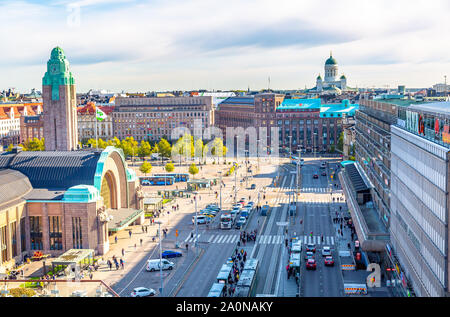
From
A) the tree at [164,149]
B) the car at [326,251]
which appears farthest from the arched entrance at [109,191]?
the tree at [164,149]

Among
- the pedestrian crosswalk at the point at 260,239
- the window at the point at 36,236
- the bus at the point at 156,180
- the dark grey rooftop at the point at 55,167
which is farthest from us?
the bus at the point at 156,180

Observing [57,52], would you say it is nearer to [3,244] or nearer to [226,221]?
[226,221]

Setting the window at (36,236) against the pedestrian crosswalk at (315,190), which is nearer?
the window at (36,236)

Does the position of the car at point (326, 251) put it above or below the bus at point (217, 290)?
below

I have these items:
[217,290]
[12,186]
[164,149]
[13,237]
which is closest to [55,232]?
[13,237]

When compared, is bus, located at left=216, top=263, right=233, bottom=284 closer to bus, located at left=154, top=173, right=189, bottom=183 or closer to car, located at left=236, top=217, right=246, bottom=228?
car, located at left=236, top=217, right=246, bottom=228

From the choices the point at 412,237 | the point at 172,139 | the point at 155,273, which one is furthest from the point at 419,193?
the point at 172,139

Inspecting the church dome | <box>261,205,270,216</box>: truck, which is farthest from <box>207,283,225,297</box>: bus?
the church dome

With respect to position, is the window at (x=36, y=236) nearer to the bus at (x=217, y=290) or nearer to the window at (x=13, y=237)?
the window at (x=13, y=237)
